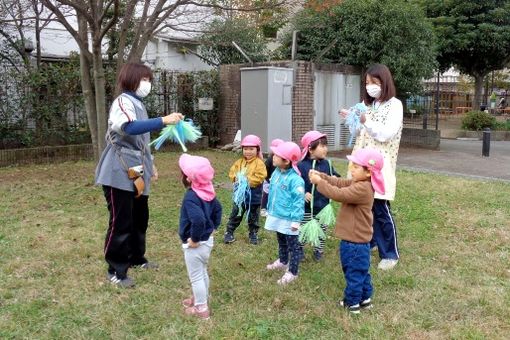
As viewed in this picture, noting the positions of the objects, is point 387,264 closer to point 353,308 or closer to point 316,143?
point 353,308

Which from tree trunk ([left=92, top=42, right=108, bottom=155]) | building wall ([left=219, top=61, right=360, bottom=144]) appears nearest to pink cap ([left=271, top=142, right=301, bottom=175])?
tree trunk ([left=92, top=42, right=108, bottom=155])

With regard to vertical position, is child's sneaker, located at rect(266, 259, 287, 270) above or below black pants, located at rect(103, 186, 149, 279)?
below

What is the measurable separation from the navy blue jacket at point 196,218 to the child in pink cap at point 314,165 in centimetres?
123

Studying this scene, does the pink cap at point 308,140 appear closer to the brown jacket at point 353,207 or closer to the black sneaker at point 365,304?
the brown jacket at point 353,207

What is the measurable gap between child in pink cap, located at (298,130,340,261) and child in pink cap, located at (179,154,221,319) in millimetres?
1263

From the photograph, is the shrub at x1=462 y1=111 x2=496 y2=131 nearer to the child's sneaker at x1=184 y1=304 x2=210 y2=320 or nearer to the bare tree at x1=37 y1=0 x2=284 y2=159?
the bare tree at x1=37 y1=0 x2=284 y2=159

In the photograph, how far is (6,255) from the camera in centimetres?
477

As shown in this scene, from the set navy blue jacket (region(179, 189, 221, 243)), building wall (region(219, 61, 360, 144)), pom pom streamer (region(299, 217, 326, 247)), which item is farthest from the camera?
building wall (region(219, 61, 360, 144))

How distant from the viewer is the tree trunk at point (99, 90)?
735 centimetres

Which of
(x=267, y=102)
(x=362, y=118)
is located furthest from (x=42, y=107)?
(x=362, y=118)

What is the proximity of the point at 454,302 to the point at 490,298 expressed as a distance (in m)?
0.29

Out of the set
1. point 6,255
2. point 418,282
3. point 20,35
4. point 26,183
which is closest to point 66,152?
point 26,183

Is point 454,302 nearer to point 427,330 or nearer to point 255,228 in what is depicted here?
point 427,330

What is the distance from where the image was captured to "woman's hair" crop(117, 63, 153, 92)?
155 inches
